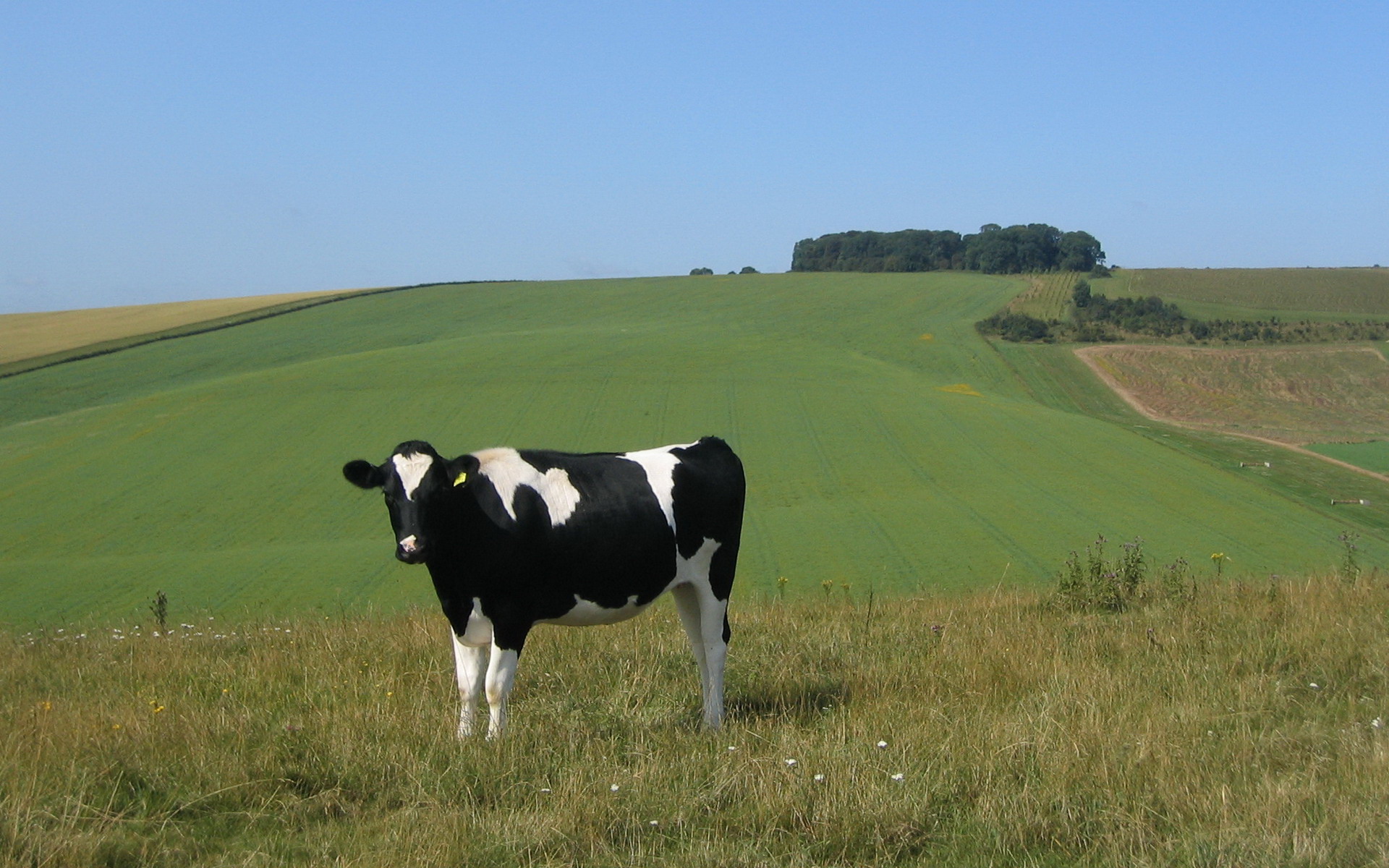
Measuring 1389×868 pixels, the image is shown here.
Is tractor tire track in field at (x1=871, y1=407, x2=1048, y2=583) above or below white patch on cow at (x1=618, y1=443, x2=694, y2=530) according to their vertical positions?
below

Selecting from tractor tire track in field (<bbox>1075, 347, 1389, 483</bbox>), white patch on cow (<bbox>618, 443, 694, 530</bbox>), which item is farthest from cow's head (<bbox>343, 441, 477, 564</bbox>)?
tractor tire track in field (<bbox>1075, 347, 1389, 483</bbox>)

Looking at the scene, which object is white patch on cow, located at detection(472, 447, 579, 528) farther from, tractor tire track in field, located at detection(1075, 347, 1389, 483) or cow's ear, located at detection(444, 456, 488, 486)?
tractor tire track in field, located at detection(1075, 347, 1389, 483)

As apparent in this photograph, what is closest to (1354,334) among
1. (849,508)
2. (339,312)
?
(849,508)

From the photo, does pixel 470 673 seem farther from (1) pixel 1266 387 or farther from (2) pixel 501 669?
(1) pixel 1266 387

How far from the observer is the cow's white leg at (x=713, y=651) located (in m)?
7.95

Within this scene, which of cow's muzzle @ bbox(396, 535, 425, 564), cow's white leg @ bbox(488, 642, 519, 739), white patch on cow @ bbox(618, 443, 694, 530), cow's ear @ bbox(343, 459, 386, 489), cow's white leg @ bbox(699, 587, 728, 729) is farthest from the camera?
white patch on cow @ bbox(618, 443, 694, 530)

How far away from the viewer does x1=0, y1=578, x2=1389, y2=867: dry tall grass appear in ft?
17.6

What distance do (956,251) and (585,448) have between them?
12124 centimetres

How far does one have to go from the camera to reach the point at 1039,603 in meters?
12.0

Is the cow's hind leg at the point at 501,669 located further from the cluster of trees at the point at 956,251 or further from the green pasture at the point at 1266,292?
the cluster of trees at the point at 956,251

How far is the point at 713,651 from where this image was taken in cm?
824

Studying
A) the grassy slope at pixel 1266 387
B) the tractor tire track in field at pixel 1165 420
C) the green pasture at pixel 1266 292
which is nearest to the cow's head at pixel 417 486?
the tractor tire track in field at pixel 1165 420

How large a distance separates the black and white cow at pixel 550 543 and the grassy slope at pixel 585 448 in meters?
13.6

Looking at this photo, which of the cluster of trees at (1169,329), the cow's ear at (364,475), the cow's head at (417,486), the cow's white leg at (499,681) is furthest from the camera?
the cluster of trees at (1169,329)
